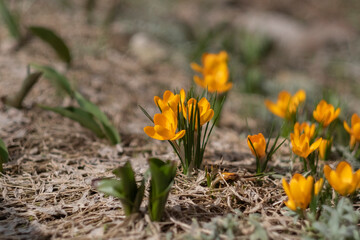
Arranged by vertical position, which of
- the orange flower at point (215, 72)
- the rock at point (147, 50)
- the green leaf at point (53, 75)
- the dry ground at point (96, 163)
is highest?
the rock at point (147, 50)

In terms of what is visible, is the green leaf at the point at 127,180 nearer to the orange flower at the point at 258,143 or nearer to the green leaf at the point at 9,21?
the orange flower at the point at 258,143

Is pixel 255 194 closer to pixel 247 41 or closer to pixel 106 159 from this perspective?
pixel 106 159

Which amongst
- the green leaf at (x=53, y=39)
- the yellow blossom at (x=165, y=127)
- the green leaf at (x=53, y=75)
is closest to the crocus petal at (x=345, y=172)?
the yellow blossom at (x=165, y=127)

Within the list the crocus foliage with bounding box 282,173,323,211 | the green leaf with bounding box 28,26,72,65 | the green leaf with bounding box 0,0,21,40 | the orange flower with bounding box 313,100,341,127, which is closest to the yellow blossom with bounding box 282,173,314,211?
the crocus foliage with bounding box 282,173,323,211

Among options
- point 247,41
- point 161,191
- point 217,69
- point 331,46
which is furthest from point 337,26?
point 161,191

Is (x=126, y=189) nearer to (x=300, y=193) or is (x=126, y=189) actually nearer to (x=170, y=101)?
(x=170, y=101)

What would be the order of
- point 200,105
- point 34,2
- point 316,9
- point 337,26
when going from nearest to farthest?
point 200,105 < point 34,2 < point 337,26 < point 316,9

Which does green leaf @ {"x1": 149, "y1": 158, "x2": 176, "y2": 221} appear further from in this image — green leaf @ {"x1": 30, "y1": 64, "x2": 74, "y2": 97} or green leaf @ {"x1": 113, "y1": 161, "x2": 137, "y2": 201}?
green leaf @ {"x1": 30, "y1": 64, "x2": 74, "y2": 97}
